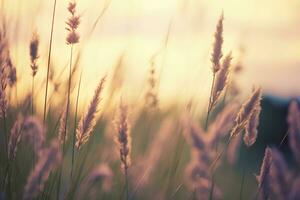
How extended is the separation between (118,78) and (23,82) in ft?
1.67

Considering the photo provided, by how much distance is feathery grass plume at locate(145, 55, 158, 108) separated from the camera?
10.1ft

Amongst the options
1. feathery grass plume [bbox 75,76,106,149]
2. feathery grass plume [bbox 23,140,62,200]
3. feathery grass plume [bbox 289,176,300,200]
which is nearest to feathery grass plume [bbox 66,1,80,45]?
feathery grass plume [bbox 75,76,106,149]

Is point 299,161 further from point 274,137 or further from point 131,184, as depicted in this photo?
point 274,137

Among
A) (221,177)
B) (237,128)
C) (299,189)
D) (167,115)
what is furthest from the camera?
(221,177)

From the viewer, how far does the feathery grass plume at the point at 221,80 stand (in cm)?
192

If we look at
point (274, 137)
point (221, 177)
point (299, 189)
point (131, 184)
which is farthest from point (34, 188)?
point (274, 137)

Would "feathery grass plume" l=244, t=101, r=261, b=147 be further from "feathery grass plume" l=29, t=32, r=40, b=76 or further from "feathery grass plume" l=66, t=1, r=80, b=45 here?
"feathery grass plume" l=29, t=32, r=40, b=76

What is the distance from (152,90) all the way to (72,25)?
1087mm

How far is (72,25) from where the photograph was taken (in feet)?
6.88

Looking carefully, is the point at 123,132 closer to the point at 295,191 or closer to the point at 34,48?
the point at 295,191

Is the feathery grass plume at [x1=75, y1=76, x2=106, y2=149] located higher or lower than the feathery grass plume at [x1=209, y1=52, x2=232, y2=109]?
lower

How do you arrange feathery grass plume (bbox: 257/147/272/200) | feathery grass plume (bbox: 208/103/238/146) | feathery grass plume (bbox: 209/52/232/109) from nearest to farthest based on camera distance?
1. feathery grass plume (bbox: 208/103/238/146)
2. feathery grass plume (bbox: 257/147/272/200)
3. feathery grass plume (bbox: 209/52/232/109)

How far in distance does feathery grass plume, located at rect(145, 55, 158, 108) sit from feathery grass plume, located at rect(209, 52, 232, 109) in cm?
111

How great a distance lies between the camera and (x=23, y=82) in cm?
292
